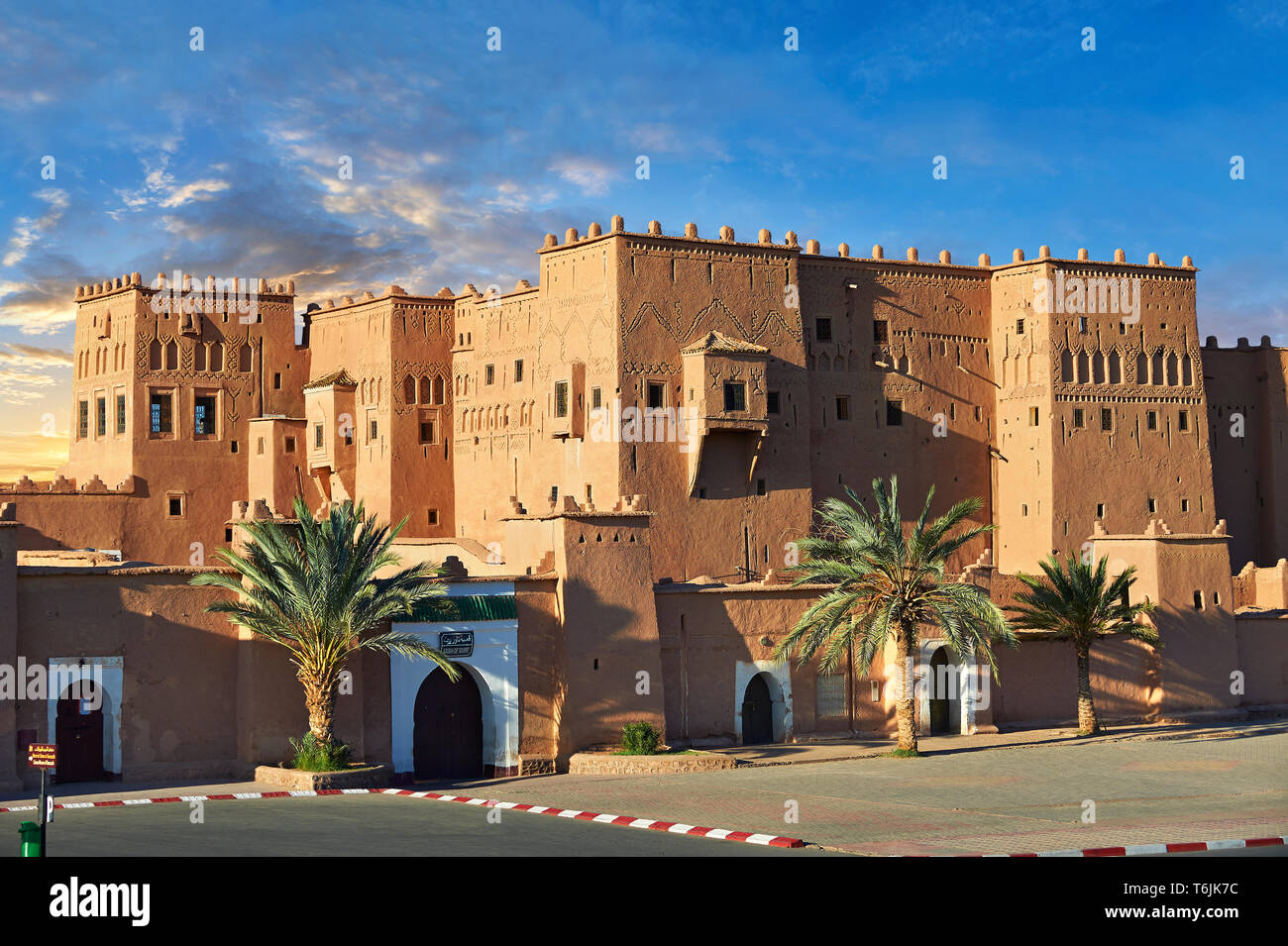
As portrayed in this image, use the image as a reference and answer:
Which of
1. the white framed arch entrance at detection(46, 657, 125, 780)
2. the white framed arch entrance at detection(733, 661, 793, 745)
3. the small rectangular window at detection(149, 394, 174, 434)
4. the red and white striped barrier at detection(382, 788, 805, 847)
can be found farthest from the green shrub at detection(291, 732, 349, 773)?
the small rectangular window at detection(149, 394, 174, 434)

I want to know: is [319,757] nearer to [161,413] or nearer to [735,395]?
[735,395]

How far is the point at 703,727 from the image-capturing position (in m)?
32.9

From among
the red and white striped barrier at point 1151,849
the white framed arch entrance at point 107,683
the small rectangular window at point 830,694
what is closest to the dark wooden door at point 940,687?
the small rectangular window at point 830,694

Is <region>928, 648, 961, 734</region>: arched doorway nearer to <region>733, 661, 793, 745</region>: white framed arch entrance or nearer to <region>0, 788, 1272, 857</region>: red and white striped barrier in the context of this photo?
<region>733, 661, 793, 745</region>: white framed arch entrance

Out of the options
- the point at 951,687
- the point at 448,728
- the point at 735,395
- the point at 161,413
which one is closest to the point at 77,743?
the point at 448,728

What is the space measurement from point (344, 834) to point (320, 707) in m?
6.53

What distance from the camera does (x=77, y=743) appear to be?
88.7 ft

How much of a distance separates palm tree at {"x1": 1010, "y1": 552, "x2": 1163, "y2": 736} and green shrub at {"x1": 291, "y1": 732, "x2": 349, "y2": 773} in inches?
655

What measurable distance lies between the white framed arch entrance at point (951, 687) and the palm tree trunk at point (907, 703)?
10.6 ft

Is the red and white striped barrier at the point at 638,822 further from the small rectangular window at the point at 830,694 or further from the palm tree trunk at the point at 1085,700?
the palm tree trunk at the point at 1085,700
